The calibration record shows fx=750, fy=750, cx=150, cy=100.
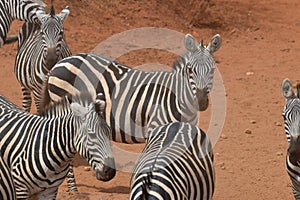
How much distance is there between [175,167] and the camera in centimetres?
678

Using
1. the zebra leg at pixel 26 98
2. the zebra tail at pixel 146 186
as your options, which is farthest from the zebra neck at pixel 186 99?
the zebra leg at pixel 26 98

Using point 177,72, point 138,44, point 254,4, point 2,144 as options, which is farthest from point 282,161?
point 254,4

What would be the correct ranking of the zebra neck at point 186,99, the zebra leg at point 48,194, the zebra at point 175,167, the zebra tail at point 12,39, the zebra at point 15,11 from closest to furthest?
the zebra at point 175,167 < the zebra leg at point 48,194 < the zebra neck at point 186,99 < the zebra tail at point 12,39 < the zebra at point 15,11

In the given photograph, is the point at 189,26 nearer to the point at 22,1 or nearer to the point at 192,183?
the point at 22,1

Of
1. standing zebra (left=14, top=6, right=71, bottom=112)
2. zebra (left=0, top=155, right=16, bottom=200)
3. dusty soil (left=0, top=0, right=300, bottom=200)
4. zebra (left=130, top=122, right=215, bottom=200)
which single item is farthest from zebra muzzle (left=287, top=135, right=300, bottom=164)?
standing zebra (left=14, top=6, right=71, bottom=112)

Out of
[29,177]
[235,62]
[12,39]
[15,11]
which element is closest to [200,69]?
[29,177]

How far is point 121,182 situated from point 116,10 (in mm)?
7501

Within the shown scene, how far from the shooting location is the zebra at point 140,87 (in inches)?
341

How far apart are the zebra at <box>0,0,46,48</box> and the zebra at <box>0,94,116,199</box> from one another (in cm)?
377

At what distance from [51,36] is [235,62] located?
5439 mm

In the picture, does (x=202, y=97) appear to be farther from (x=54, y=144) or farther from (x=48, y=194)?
(x=48, y=194)

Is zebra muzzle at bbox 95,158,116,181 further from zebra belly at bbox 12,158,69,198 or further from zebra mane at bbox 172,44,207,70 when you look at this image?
zebra mane at bbox 172,44,207,70

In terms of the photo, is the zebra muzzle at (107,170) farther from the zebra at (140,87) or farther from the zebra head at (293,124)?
the zebra head at (293,124)

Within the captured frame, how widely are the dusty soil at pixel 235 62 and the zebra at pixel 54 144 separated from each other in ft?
3.81
